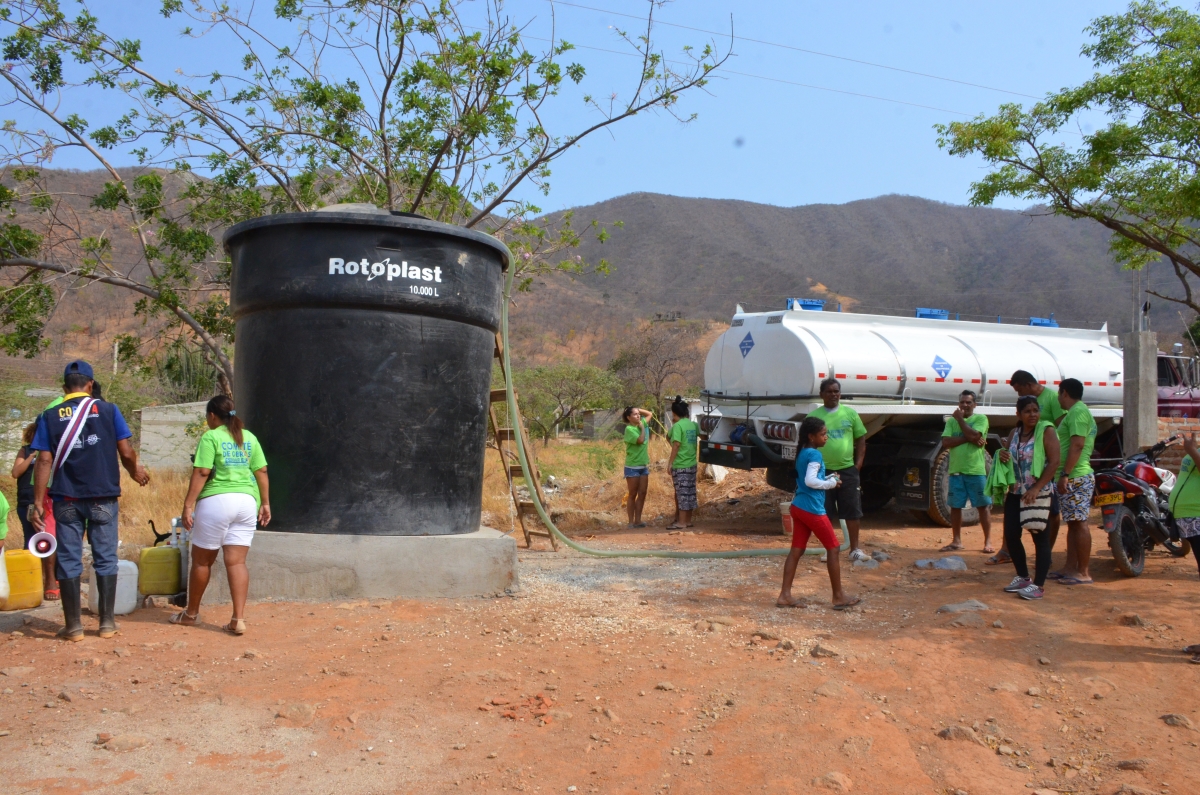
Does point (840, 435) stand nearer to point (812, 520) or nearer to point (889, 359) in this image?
point (812, 520)

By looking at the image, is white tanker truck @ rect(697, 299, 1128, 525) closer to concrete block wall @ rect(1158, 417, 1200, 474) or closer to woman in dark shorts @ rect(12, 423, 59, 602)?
concrete block wall @ rect(1158, 417, 1200, 474)

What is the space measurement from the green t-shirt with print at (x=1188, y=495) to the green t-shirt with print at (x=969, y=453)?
3.30 metres

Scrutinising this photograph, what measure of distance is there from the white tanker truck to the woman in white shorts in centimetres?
630

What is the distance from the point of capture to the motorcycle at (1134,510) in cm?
713

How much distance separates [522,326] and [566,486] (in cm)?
3635

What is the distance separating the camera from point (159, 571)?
5.91 m

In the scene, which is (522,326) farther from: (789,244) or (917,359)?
(917,359)

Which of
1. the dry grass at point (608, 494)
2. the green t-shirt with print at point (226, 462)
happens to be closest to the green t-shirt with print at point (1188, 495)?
the green t-shirt with print at point (226, 462)

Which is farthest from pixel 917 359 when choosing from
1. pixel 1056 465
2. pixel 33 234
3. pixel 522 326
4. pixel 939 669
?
pixel 522 326

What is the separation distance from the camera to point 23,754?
357 cm

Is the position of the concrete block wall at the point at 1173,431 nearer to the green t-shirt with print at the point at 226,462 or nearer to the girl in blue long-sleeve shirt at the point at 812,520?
the girl in blue long-sleeve shirt at the point at 812,520

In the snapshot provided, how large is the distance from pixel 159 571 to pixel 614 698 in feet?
10.8

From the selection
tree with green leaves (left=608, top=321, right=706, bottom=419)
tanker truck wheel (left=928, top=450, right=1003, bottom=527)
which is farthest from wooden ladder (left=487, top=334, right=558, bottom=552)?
tree with green leaves (left=608, top=321, right=706, bottom=419)

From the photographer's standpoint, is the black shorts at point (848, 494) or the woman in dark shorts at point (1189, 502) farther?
the black shorts at point (848, 494)
